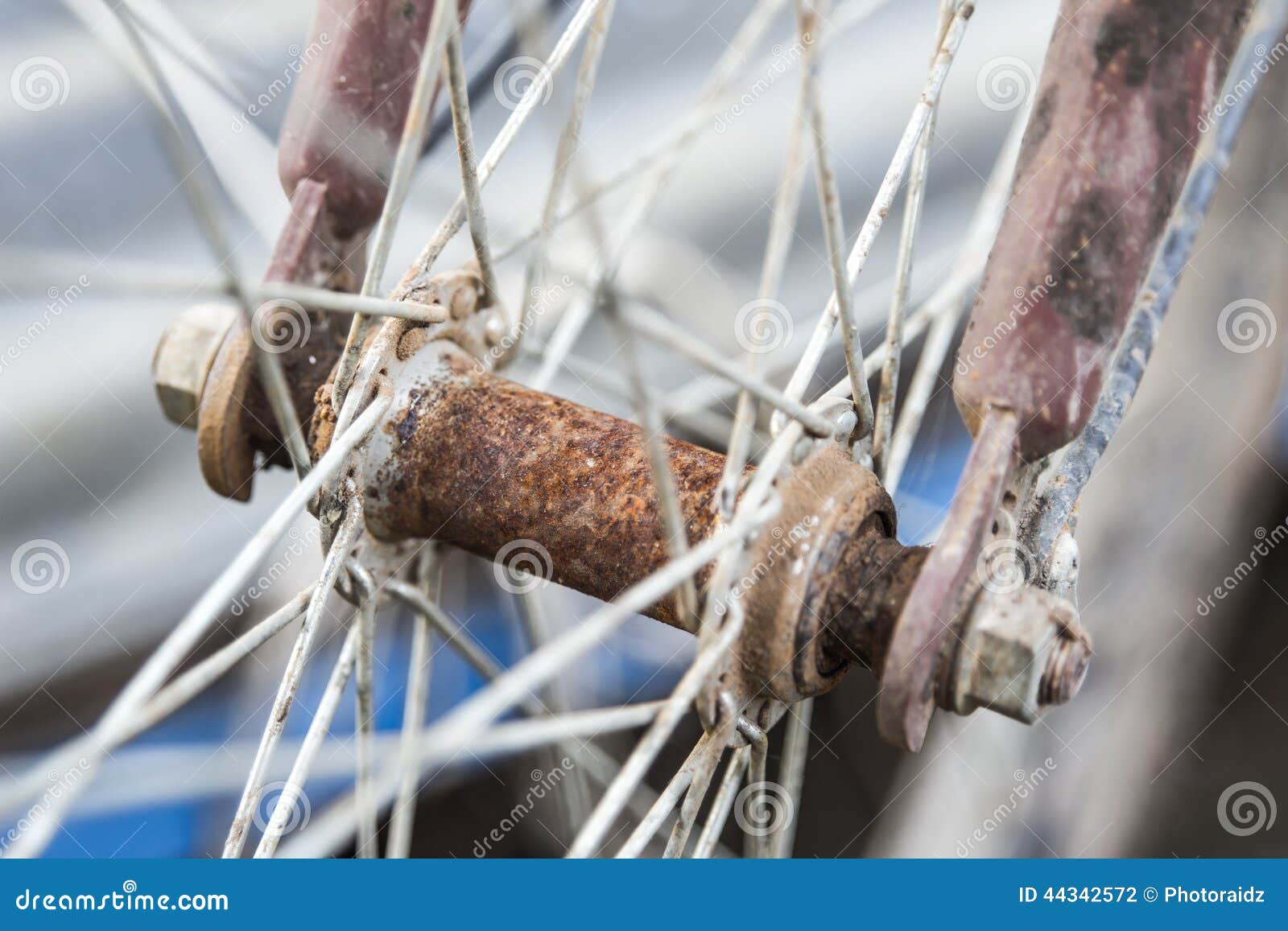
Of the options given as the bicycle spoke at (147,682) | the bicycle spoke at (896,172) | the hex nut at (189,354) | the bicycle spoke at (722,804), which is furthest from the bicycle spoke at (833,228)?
the hex nut at (189,354)

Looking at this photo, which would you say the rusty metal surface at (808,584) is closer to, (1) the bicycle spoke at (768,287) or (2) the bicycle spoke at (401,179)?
(1) the bicycle spoke at (768,287)

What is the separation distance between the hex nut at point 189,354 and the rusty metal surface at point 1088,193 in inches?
23.5

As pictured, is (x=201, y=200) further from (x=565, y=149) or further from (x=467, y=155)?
(x=565, y=149)

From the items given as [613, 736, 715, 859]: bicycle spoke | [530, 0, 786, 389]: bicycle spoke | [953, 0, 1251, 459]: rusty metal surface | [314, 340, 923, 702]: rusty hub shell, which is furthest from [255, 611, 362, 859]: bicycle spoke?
[953, 0, 1251, 459]: rusty metal surface

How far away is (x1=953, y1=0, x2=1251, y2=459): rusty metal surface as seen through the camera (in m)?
0.60

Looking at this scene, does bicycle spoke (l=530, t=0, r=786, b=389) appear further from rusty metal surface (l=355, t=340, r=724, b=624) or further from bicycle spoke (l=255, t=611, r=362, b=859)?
bicycle spoke (l=255, t=611, r=362, b=859)

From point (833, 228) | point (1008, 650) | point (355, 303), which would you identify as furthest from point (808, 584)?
point (355, 303)

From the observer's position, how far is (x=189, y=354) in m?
0.86

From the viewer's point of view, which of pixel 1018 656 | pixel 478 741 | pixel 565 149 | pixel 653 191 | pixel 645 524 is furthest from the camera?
pixel 653 191

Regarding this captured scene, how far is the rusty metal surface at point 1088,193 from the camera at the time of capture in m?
0.60

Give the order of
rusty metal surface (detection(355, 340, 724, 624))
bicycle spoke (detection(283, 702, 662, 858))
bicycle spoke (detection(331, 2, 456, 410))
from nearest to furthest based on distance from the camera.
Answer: bicycle spoke (detection(283, 702, 662, 858)) → bicycle spoke (detection(331, 2, 456, 410)) → rusty metal surface (detection(355, 340, 724, 624))

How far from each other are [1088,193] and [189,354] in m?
0.69

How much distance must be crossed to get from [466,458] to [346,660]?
0.59 feet

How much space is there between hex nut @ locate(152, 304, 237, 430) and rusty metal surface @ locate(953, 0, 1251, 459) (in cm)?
60
